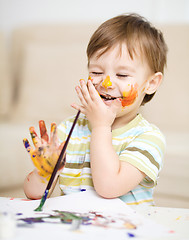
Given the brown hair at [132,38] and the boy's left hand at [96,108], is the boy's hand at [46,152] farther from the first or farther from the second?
the brown hair at [132,38]

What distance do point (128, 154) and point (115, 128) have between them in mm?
149

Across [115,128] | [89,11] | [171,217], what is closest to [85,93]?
→ [115,128]

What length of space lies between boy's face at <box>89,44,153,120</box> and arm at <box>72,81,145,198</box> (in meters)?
0.03

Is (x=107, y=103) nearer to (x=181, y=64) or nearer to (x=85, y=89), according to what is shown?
(x=85, y=89)

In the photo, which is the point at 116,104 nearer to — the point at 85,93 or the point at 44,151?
the point at 85,93

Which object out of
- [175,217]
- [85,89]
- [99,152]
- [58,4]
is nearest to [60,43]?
[58,4]

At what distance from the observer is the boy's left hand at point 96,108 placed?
33.9 inches

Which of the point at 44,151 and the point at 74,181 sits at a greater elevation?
the point at 44,151

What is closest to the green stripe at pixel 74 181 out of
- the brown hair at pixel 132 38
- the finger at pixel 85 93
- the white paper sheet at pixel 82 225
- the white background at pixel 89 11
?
the white paper sheet at pixel 82 225

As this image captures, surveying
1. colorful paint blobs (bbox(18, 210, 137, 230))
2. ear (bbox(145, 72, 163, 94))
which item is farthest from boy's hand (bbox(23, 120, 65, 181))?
ear (bbox(145, 72, 163, 94))

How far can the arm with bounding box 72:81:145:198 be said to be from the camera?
781mm

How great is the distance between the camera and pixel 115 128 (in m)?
0.97

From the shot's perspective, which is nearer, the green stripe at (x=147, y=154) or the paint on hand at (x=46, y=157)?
the paint on hand at (x=46, y=157)

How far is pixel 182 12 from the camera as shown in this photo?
203 centimetres
